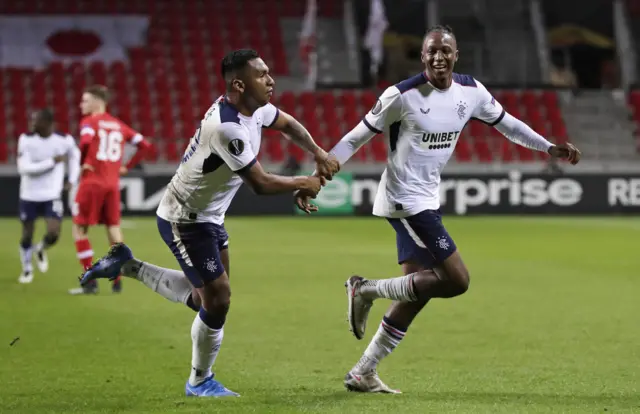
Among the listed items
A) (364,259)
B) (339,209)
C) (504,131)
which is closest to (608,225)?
(339,209)

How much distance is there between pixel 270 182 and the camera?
6535 mm

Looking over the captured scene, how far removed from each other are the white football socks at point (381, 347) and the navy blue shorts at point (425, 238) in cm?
47

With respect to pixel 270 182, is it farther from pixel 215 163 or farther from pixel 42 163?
pixel 42 163

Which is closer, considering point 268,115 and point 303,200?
point 303,200

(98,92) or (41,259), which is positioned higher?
(98,92)

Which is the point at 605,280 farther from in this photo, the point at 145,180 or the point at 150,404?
the point at 145,180

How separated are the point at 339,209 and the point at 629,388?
68.2 feet

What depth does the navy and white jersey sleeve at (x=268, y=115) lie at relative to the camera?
6940 millimetres

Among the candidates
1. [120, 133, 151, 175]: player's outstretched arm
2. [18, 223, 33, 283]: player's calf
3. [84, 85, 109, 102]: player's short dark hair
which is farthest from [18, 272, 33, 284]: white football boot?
[84, 85, 109, 102]: player's short dark hair

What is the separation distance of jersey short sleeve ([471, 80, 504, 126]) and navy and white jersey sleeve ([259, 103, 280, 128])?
135 centimetres

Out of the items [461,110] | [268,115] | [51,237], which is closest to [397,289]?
[461,110]

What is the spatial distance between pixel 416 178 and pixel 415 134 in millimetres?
279

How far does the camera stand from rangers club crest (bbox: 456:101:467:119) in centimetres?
730

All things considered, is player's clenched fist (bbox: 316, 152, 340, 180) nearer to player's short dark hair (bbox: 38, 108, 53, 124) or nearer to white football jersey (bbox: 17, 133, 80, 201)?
player's short dark hair (bbox: 38, 108, 53, 124)
